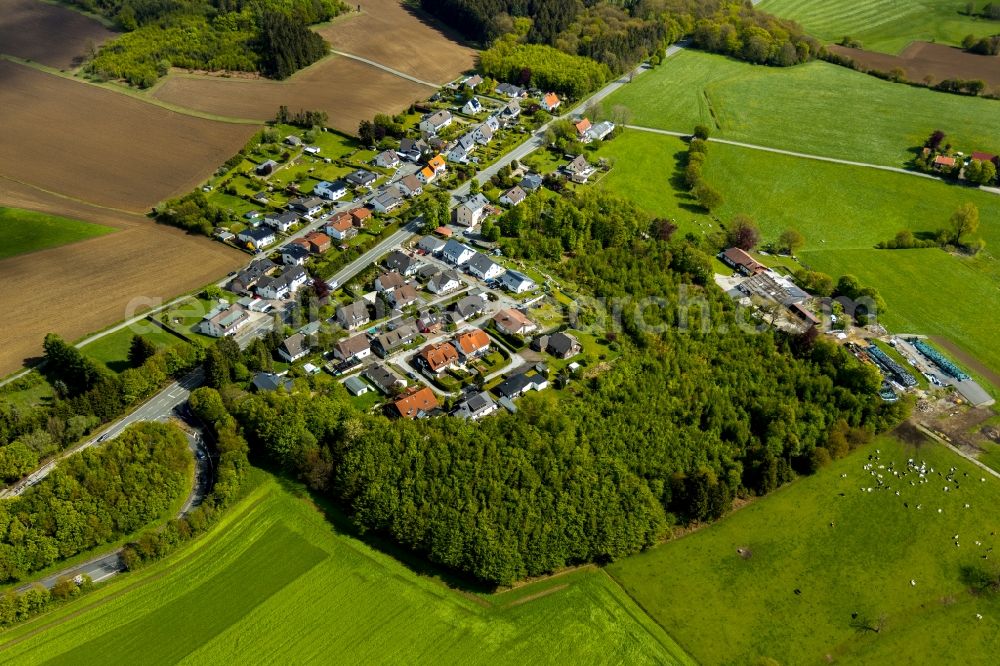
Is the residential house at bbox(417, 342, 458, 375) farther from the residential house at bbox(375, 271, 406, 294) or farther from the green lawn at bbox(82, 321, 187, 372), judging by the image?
the green lawn at bbox(82, 321, 187, 372)

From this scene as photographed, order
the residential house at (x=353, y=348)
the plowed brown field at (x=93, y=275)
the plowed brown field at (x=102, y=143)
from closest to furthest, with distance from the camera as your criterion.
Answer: the residential house at (x=353, y=348), the plowed brown field at (x=93, y=275), the plowed brown field at (x=102, y=143)

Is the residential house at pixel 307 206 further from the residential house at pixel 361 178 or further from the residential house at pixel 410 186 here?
the residential house at pixel 410 186

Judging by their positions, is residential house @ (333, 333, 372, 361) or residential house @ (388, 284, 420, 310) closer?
residential house @ (333, 333, 372, 361)

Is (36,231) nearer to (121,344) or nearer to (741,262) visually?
(121,344)

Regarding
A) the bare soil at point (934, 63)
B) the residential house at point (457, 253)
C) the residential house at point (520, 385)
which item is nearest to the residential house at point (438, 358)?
the residential house at point (520, 385)

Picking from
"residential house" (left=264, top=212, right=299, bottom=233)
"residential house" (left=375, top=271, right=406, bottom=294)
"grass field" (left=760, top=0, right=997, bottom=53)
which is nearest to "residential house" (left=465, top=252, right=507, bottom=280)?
"residential house" (left=375, top=271, right=406, bottom=294)

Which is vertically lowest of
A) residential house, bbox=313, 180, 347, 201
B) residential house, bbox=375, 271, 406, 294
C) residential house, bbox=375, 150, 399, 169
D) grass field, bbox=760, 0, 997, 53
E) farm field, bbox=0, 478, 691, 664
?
farm field, bbox=0, 478, 691, 664
